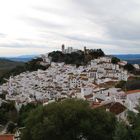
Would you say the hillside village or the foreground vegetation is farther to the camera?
the hillside village

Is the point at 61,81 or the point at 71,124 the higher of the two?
the point at 71,124

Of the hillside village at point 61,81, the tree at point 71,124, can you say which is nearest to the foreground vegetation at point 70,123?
the tree at point 71,124

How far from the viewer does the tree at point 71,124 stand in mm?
Answer: 25484

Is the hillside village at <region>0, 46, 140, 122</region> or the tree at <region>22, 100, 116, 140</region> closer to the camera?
the tree at <region>22, 100, 116, 140</region>

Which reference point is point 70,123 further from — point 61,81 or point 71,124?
point 61,81

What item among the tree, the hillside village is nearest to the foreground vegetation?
the tree

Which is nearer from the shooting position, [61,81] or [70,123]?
[70,123]

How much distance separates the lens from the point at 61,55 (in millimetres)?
121062

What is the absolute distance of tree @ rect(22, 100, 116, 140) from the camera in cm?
2548

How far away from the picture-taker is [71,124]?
26031 millimetres

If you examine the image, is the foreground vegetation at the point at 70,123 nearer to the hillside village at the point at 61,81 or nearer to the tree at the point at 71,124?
the tree at the point at 71,124

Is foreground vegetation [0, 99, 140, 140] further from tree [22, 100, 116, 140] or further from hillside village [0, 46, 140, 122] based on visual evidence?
hillside village [0, 46, 140, 122]

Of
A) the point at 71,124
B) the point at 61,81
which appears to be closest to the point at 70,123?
the point at 71,124

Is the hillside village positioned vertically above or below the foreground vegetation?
below
